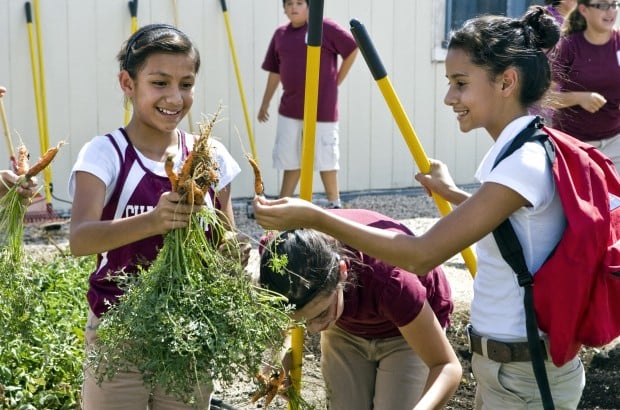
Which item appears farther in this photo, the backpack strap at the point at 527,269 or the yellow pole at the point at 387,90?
the yellow pole at the point at 387,90

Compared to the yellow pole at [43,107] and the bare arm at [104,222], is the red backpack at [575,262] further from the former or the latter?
the yellow pole at [43,107]

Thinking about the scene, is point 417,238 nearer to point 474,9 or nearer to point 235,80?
point 235,80

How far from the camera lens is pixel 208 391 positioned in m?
3.09

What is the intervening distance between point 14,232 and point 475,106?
1.47m

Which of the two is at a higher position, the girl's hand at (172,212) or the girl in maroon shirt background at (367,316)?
the girl's hand at (172,212)

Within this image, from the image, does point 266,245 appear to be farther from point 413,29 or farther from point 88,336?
point 413,29

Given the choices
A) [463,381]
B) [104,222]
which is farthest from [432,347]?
[463,381]

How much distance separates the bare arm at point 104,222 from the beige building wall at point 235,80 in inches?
175

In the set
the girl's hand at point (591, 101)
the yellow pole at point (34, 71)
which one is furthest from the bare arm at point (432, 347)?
the yellow pole at point (34, 71)

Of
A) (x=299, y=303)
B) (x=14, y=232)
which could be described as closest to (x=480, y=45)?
(x=299, y=303)

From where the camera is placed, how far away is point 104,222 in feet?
9.66

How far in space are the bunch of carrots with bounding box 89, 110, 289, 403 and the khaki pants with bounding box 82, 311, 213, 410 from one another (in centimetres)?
24

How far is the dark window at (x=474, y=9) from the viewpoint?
10.2 meters

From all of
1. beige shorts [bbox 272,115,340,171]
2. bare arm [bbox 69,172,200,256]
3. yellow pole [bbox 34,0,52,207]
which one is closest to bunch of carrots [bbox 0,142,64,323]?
bare arm [bbox 69,172,200,256]
